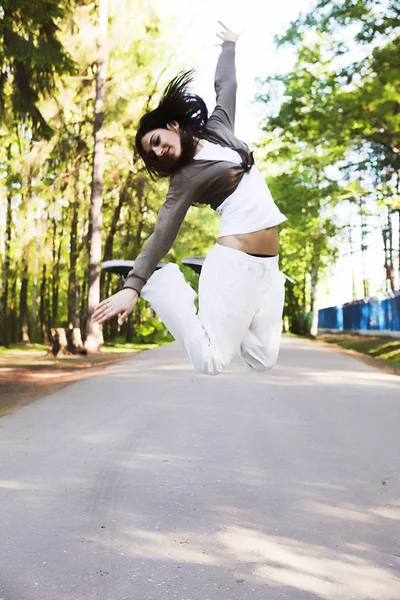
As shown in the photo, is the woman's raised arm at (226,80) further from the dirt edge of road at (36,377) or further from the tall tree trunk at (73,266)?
the tall tree trunk at (73,266)

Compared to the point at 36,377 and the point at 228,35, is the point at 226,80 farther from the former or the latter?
the point at 36,377

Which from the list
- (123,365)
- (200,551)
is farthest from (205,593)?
(123,365)

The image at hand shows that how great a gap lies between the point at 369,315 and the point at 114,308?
40267 mm

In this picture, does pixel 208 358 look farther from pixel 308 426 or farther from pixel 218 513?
pixel 308 426

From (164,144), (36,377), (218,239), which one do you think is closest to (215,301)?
(218,239)

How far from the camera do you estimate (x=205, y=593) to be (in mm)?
4309

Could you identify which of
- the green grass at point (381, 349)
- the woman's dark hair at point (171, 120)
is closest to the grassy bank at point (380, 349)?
the green grass at point (381, 349)

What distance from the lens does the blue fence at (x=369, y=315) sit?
35.6 meters

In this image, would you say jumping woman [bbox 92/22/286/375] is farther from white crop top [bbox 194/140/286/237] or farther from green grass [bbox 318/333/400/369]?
green grass [bbox 318/333/400/369]

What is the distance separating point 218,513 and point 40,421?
207 inches

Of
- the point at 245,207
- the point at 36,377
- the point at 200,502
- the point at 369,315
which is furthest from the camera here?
the point at 369,315

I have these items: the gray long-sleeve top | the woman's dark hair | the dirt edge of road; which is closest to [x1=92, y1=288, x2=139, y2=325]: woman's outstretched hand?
the gray long-sleeve top

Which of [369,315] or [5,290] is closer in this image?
[5,290]

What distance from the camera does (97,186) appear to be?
2584cm
